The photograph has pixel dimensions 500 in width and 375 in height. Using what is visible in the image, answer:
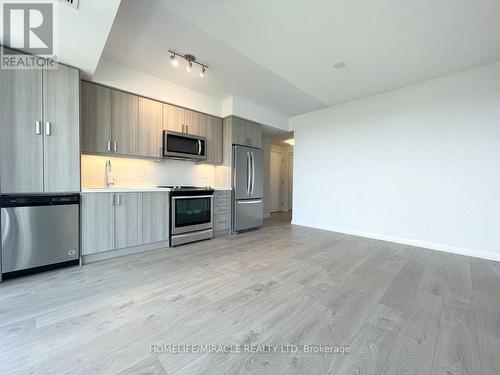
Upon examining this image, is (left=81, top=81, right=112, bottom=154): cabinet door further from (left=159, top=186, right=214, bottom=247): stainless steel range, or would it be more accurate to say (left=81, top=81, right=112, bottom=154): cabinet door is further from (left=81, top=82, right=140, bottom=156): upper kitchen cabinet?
(left=159, top=186, right=214, bottom=247): stainless steel range

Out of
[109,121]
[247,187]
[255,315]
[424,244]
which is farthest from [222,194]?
[424,244]

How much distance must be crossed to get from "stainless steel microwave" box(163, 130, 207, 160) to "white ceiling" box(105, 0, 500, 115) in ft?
3.02

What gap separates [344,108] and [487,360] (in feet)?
14.0

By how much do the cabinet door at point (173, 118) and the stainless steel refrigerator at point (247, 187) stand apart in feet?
3.67

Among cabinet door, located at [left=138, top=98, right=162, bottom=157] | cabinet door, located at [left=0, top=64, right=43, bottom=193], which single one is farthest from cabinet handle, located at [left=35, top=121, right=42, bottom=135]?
cabinet door, located at [left=138, top=98, right=162, bottom=157]

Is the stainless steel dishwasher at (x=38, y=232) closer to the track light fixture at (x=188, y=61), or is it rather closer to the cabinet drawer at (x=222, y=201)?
the cabinet drawer at (x=222, y=201)

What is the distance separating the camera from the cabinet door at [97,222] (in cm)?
247

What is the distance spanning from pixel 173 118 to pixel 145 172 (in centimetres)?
106

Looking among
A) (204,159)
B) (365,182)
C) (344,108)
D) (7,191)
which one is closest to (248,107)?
(204,159)

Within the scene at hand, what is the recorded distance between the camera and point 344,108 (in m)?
4.43

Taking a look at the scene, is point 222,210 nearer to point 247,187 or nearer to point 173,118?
point 247,187

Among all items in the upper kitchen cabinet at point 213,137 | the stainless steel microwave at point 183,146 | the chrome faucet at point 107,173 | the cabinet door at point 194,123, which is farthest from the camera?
the upper kitchen cabinet at point 213,137

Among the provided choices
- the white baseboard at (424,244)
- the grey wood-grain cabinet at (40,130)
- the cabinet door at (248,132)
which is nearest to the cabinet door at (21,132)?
the grey wood-grain cabinet at (40,130)

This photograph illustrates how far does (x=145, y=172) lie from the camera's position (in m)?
3.54
